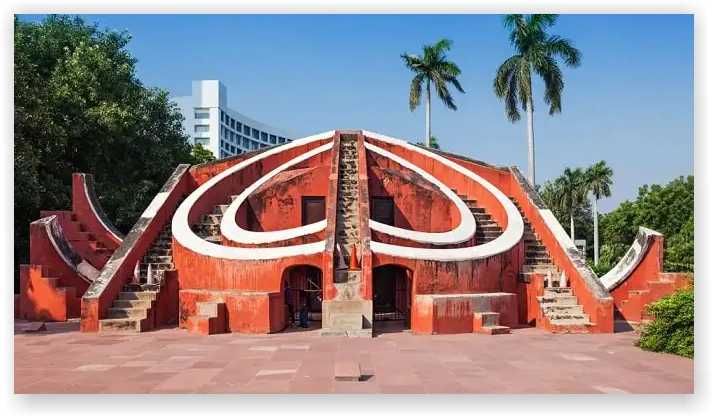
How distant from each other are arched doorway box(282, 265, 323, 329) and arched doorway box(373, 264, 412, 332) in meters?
1.01

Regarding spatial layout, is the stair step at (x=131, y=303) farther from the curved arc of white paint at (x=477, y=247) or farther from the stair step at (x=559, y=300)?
the stair step at (x=559, y=300)

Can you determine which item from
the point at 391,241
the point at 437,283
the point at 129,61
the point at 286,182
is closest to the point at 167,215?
the point at 286,182

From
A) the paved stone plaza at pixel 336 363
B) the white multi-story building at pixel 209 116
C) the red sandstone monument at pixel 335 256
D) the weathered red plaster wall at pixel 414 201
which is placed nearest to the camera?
the paved stone plaza at pixel 336 363

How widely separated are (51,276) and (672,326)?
10234 mm

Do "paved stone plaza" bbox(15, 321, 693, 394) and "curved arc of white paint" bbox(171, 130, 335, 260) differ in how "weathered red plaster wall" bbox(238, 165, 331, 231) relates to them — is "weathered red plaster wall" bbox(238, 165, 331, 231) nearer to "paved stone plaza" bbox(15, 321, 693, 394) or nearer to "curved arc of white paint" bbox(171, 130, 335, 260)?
"curved arc of white paint" bbox(171, 130, 335, 260)

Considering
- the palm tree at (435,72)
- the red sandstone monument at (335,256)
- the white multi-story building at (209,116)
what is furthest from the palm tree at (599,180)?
the white multi-story building at (209,116)

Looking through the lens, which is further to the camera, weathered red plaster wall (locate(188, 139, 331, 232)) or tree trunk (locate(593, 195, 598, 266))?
tree trunk (locate(593, 195, 598, 266))

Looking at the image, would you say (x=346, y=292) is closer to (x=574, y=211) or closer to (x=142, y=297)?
(x=142, y=297)

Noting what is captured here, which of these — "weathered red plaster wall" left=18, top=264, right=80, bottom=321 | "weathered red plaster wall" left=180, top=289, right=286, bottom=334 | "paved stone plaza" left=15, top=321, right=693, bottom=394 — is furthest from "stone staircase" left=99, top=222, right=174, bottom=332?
"weathered red plaster wall" left=18, top=264, right=80, bottom=321

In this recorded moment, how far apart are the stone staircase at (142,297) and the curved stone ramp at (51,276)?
1.44 meters

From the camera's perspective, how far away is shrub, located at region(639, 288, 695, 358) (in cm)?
848

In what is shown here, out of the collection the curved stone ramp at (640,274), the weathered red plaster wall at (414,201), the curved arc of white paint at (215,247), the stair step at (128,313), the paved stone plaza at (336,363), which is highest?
the weathered red plaster wall at (414,201)

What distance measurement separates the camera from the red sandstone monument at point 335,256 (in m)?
10.7

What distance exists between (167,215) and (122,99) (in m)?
7.12
